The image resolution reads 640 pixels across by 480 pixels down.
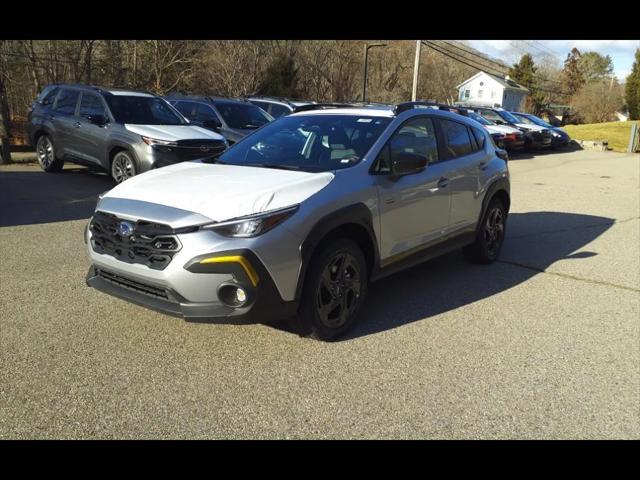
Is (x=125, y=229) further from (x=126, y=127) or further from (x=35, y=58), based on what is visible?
(x=35, y=58)

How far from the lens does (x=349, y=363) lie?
371 centimetres

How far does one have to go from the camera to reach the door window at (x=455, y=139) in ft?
17.9

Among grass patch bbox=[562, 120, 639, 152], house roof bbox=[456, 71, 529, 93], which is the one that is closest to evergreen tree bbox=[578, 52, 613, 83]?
house roof bbox=[456, 71, 529, 93]

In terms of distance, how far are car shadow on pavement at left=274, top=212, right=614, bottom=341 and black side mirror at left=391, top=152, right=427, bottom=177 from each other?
1.21m

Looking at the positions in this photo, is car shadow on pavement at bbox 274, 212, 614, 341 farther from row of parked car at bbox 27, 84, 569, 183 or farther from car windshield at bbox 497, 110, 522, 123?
car windshield at bbox 497, 110, 522, 123

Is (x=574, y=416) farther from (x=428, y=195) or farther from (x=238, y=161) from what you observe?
(x=238, y=161)

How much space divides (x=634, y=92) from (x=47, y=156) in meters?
52.1

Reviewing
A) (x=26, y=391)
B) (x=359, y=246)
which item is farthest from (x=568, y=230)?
(x=26, y=391)

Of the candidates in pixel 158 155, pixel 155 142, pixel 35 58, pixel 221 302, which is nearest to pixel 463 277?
pixel 221 302

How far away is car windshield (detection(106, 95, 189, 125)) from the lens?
9789 mm

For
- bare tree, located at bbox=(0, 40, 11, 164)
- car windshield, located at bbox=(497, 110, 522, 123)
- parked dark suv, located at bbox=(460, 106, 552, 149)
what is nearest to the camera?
bare tree, located at bbox=(0, 40, 11, 164)

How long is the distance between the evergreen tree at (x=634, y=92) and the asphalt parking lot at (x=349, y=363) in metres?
51.0

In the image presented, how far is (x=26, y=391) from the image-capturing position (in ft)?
10.4
